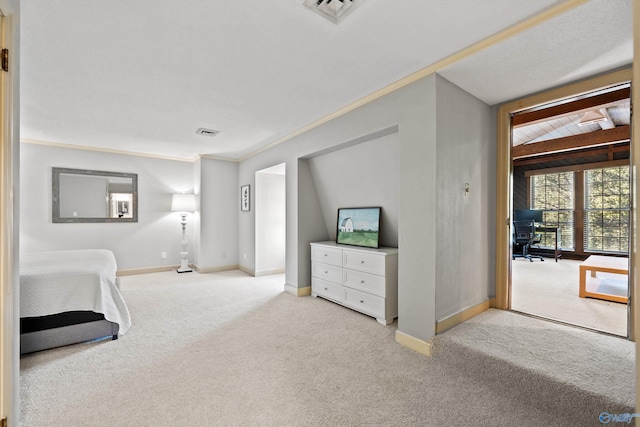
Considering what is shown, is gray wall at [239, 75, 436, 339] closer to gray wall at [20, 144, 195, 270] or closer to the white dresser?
the white dresser

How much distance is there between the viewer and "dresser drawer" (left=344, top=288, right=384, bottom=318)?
9.78ft

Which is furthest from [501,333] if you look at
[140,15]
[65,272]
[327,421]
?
[65,272]

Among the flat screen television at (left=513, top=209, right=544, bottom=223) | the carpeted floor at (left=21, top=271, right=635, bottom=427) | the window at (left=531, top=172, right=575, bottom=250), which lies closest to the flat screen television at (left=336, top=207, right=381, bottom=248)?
the carpeted floor at (left=21, top=271, right=635, bottom=427)

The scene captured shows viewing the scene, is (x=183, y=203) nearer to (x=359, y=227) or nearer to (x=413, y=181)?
(x=359, y=227)

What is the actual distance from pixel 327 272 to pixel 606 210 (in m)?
6.09

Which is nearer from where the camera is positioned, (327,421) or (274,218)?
(327,421)

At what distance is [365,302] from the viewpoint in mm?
3146

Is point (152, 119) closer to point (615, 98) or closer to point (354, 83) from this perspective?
point (354, 83)

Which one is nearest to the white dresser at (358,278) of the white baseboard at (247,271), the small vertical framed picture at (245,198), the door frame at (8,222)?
the white baseboard at (247,271)

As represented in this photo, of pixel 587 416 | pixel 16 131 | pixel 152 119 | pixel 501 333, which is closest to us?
pixel 16 131

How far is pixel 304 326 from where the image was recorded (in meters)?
2.89

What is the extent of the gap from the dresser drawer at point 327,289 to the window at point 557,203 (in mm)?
5828

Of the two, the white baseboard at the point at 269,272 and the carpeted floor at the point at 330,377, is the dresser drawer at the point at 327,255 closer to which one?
the carpeted floor at the point at 330,377

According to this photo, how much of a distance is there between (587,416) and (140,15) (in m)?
3.38
